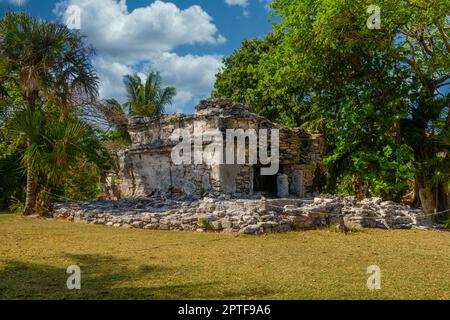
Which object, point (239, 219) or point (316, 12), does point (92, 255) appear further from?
point (316, 12)

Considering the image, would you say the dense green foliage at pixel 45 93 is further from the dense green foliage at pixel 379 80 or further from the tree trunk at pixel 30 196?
the dense green foliage at pixel 379 80

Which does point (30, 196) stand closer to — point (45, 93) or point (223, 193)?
point (45, 93)

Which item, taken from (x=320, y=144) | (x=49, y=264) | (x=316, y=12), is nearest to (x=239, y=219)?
(x=49, y=264)

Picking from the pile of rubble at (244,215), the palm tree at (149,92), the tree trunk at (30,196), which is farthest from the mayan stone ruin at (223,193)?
the palm tree at (149,92)

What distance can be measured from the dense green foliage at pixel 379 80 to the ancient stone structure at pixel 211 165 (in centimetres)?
162

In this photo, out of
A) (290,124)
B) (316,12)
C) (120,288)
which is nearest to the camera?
(120,288)

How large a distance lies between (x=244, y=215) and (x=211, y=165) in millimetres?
4741

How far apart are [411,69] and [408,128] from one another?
197cm

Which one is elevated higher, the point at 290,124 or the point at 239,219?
the point at 290,124

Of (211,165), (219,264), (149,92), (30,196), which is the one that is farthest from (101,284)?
(149,92)

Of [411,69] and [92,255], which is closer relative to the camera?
[92,255]
